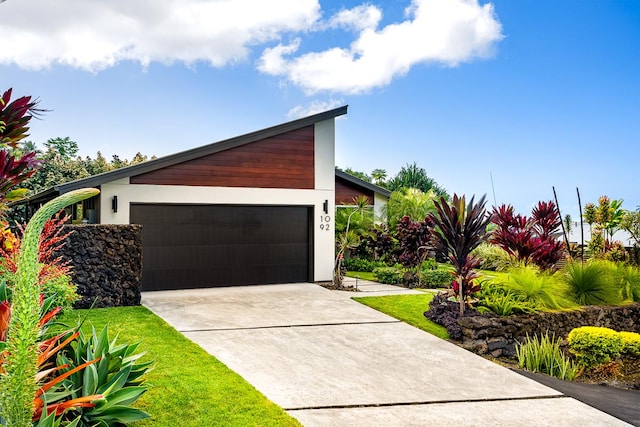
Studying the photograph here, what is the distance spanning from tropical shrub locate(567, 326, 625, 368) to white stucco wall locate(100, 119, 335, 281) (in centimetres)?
736

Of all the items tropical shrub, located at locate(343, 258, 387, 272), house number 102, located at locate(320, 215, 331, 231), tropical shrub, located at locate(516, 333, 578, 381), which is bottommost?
tropical shrub, located at locate(516, 333, 578, 381)

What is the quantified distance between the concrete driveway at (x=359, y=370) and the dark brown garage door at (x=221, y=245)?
2034mm

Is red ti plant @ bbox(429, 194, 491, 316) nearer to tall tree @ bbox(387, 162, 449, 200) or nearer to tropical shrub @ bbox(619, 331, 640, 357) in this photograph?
tropical shrub @ bbox(619, 331, 640, 357)

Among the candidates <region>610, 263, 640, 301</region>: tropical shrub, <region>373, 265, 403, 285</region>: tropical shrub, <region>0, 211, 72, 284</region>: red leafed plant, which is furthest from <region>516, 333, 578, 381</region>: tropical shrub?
<region>0, 211, 72, 284</region>: red leafed plant

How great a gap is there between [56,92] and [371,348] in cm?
1828

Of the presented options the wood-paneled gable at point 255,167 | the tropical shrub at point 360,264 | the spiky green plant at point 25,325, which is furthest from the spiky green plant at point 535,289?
the spiky green plant at point 25,325

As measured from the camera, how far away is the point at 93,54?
1864 cm

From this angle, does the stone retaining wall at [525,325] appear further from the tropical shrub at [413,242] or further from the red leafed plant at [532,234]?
the tropical shrub at [413,242]

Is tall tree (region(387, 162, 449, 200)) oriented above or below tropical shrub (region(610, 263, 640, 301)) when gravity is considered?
above

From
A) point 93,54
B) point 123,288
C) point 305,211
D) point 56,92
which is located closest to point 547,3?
point 305,211

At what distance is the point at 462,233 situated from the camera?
9.27m

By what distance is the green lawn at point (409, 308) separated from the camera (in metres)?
9.28

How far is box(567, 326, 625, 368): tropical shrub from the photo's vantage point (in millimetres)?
8172

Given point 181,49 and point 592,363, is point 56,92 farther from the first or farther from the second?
point 592,363
